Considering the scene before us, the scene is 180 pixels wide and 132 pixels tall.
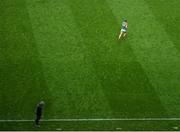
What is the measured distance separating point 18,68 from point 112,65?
6396 mm

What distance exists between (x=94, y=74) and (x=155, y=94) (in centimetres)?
427

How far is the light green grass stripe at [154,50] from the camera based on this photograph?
30.9 m

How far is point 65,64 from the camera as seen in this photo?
106ft

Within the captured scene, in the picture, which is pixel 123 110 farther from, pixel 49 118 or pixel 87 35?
pixel 87 35

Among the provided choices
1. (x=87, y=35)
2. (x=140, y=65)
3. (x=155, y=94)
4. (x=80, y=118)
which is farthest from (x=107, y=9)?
(x=80, y=118)

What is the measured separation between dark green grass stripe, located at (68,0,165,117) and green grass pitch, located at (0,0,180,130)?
0.06m

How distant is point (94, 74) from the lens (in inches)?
1247

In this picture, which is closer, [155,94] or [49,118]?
[49,118]

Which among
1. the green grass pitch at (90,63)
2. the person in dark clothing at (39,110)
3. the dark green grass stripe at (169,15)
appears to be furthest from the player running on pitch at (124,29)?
the person in dark clothing at (39,110)

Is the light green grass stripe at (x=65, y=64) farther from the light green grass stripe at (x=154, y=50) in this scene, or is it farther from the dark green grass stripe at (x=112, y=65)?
the light green grass stripe at (x=154, y=50)

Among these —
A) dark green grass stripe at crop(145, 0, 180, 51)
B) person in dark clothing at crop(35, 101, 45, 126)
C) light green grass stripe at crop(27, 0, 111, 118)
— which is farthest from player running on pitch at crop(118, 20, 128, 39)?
person in dark clothing at crop(35, 101, 45, 126)

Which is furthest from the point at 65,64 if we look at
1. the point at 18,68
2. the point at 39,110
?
the point at 39,110

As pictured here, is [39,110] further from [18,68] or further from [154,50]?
Answer: [154,50]

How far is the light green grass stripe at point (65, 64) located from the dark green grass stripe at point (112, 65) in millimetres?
603
